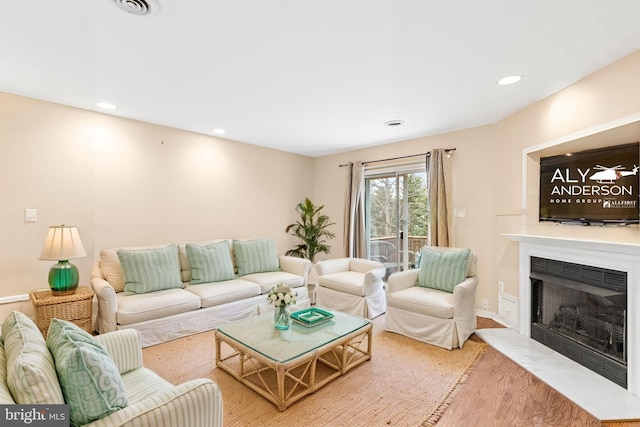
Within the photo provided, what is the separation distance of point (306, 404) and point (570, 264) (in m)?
2.56

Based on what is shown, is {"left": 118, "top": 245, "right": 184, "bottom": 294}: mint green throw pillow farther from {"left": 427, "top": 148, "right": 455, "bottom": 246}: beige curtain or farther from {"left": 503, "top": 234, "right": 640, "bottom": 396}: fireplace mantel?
{"left": 503, "top": 234, "right": 640, "bottom": 396}: fireplace mantel

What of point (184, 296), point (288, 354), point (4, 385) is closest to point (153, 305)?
point (184, 296)

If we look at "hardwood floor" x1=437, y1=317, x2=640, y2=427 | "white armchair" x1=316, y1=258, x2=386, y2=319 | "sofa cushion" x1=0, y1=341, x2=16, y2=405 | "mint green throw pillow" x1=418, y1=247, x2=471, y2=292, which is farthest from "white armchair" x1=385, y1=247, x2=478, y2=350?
"sofa cushion" x1=0, y1=341, x2=16, y2=405

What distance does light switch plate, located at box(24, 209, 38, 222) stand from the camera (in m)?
2.94

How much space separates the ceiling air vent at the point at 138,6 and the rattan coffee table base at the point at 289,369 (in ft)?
7.20

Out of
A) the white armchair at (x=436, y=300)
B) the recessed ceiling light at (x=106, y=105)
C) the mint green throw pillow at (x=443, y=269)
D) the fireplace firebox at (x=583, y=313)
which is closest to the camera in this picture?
the fireplace firebox at (x=583, y=313)

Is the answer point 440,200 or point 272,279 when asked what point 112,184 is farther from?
point 440,200

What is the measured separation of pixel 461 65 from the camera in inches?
89.7

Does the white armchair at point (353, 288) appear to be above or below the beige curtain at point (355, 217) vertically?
below

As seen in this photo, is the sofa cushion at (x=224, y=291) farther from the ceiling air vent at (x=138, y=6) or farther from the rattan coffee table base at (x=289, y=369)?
the ceiling air vent at (x=138, y=6)

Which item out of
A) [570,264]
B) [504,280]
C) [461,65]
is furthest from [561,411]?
[461,65]

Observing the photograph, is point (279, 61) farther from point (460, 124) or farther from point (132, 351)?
point (460, 124)

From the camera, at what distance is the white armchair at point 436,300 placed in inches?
114

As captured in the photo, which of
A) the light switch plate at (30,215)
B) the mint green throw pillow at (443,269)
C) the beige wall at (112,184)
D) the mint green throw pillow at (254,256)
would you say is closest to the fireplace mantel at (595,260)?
the mint green throw pillow at (443,269)
